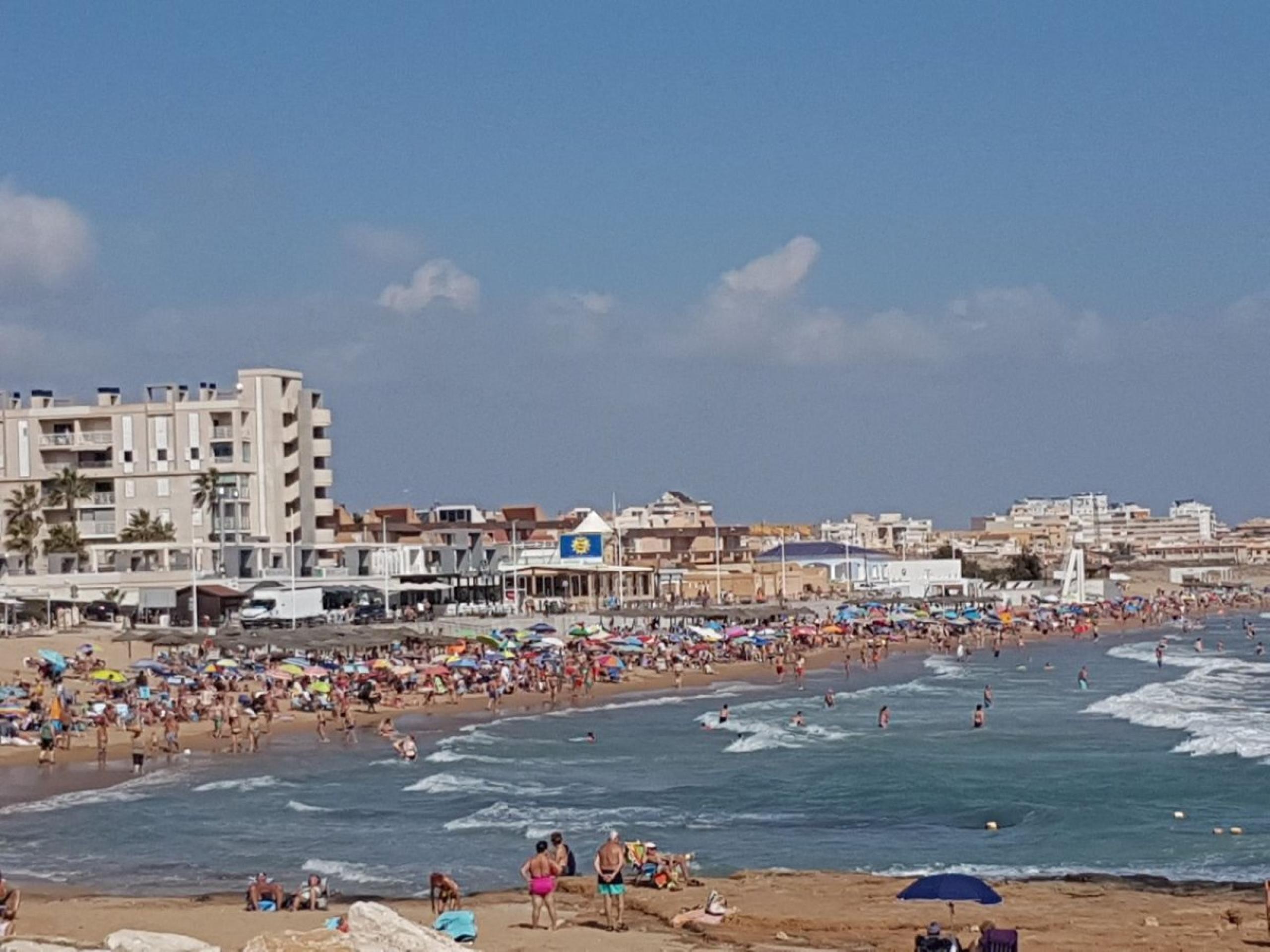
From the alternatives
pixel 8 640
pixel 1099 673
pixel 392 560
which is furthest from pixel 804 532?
pixel 8 640

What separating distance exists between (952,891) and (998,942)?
0.85 m

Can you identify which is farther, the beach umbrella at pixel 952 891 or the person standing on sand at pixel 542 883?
the person standing on sand at pixel 542 883

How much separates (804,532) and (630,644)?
353 feet

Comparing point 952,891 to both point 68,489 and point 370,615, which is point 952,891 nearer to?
point 370,615

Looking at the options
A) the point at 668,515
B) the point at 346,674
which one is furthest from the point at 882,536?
the point at 346,674

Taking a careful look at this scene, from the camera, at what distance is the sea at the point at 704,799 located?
24625mm

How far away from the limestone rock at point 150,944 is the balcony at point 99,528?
6372 centimetres

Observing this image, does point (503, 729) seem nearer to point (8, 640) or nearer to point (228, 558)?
point (8, 640)

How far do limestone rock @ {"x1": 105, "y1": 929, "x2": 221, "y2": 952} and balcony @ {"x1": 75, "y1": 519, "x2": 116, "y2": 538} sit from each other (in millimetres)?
63723

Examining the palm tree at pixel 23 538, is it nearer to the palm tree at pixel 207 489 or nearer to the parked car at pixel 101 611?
the palm tree at pixel 207 489

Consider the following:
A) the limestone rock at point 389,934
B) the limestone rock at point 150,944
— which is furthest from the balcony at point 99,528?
the limestone rock at point 150,944

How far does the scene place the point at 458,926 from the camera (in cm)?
1778

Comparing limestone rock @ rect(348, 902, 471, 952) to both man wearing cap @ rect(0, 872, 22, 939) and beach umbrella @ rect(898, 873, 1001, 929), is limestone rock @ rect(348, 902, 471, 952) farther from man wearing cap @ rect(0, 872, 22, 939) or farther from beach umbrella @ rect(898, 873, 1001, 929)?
man wearing cap @ rect(0, 872, 22, 939)

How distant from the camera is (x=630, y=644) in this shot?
60562 millimetres
